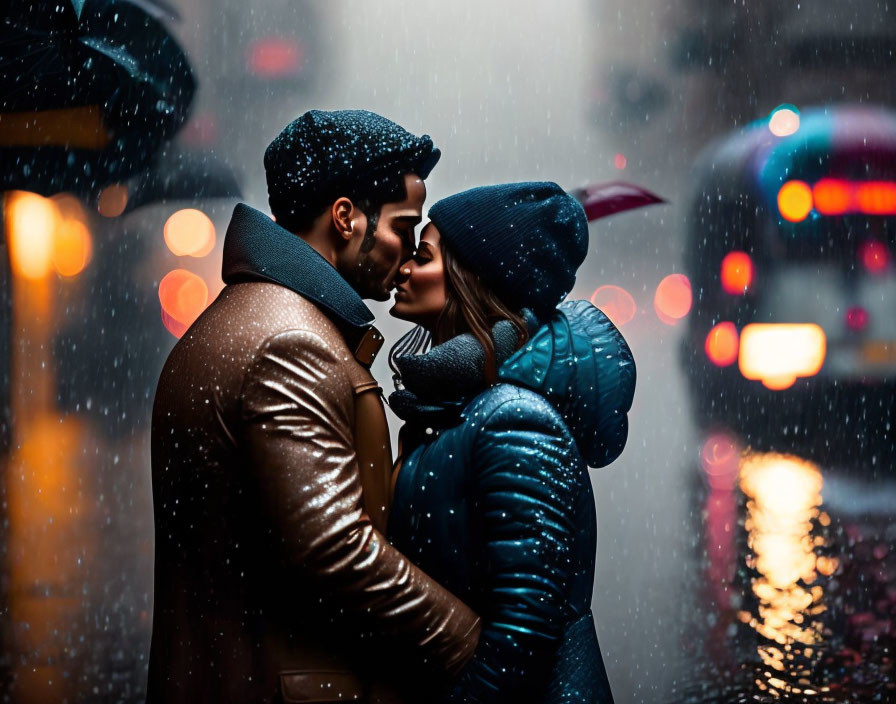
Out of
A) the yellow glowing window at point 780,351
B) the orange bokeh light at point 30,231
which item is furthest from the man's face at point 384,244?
the yellow glowing window at point 780,351

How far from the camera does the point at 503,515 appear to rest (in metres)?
Result: 2.23

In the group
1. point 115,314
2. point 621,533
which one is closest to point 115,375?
point 115,314

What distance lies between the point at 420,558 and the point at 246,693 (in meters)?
0.49

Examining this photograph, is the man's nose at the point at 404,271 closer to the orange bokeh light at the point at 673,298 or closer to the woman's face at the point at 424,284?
the woman's face at the point at 424,284

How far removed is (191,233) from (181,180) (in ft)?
18.8

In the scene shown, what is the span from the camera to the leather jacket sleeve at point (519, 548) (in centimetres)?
220

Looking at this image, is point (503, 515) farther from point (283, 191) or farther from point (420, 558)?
point (283, 191)

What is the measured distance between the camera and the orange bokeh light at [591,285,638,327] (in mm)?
27625

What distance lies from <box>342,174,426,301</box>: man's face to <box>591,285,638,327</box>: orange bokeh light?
24.2m

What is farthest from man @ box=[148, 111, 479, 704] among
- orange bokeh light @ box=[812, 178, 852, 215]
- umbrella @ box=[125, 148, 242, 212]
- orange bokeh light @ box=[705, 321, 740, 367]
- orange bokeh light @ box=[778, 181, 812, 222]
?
orange bokeh light @ box=[705, 321, 740, 367]

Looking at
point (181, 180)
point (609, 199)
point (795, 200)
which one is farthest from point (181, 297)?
point (609, 199)

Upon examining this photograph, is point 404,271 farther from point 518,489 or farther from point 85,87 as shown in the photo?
point 85,87

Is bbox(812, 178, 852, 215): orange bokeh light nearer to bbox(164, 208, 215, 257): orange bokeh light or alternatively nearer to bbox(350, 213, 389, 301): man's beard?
bbox(164, 208, 215, 257): orange bokeh light

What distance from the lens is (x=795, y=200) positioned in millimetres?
15383
